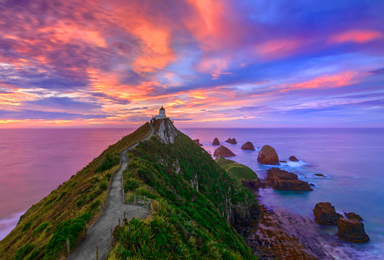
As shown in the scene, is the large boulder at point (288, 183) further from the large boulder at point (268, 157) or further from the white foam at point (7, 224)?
the white foam at point (7, 224)

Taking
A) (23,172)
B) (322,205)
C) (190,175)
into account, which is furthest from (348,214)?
(23,172)

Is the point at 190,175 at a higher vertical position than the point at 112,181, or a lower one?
lower

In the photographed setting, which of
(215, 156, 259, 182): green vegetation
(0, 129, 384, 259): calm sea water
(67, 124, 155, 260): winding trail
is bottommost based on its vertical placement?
(0, 129, 384, 259): calm sea water

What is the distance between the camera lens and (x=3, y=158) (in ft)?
395

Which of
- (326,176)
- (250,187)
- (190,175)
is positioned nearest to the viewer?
(190,175)

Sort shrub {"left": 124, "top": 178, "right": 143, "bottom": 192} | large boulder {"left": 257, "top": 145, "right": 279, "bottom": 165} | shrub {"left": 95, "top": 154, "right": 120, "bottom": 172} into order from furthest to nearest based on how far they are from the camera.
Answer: large boulder {"left": 257, "top": 145, "right": 279, "bottom": 165} < shrub {"left": 95, "top": 154, "right": 120, "bottom": 172} < shrub {"left": 124, "top": 178, "right": 143, "bottom": 192}

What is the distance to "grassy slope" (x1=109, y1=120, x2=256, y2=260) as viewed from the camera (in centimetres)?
890

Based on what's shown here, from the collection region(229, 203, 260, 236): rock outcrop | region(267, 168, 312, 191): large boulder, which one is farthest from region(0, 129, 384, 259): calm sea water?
region(229, 203, 260, 236): rock outcrop

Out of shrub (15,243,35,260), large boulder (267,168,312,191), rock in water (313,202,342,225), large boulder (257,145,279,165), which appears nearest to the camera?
shrub (15,243,35,260)

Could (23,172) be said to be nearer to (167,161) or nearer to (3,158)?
(3,158)

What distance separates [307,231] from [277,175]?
3326 centimetres

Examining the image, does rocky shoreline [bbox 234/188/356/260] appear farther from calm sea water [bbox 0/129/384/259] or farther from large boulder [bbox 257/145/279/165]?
large boulder [bbox 257/145/279/165]

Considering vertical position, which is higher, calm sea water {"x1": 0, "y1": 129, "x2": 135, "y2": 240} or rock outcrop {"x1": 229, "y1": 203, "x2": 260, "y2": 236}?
rock outcrop {"x1": 229, "y1": 203, "x2": 260, "y2": 236}

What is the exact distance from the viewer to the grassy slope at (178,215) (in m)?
8.90
